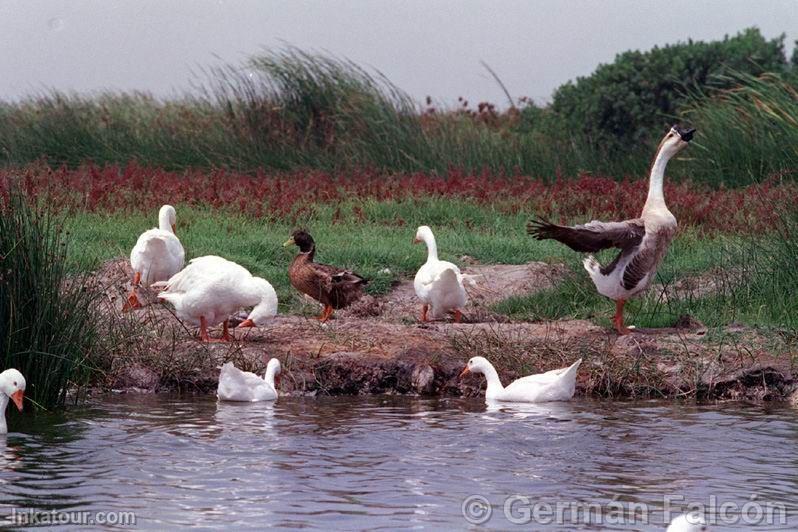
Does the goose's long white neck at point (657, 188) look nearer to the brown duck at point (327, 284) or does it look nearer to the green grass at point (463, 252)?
the green grass at point (463, 252)

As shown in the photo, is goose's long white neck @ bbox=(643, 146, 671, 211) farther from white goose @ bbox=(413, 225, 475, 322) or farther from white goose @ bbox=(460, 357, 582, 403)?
white goose @ bbox=(460, 357, 582, 403)

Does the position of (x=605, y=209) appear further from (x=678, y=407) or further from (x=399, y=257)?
(x=678, y=407)

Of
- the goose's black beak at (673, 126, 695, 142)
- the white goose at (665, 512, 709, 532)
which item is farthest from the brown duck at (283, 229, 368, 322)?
the white goose at (665, 512, 709, 532)

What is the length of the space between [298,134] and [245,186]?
423 cm

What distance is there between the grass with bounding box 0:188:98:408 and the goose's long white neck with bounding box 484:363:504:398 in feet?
9.63

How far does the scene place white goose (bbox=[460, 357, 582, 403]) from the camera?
943cm

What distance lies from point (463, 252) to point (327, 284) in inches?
121

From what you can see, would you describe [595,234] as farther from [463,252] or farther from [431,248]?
[463,252]

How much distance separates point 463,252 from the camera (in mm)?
14477

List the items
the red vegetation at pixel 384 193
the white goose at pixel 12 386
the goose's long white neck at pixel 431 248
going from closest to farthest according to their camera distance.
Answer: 1. the white goose at pixel 12 386
2. the goose's long white neck at pixel 431 248
3. the red vegetation at pixel 384 193

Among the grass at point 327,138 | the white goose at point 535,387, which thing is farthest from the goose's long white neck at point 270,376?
the grass at point 327,138

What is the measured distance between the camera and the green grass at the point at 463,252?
11781 millimetres

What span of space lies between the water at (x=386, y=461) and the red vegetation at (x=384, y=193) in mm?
6904

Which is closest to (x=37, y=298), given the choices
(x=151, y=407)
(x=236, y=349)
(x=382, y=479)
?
(x=151, y=407)
